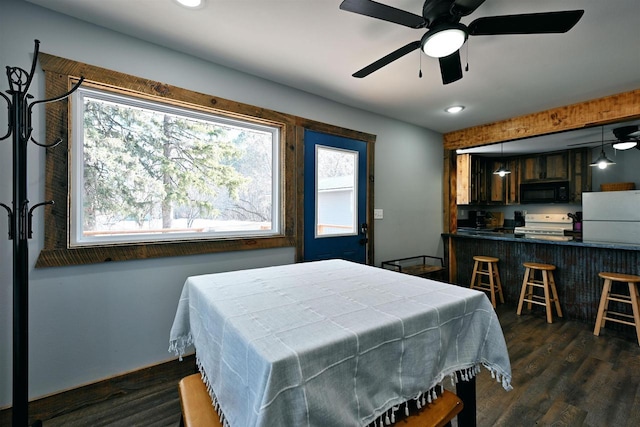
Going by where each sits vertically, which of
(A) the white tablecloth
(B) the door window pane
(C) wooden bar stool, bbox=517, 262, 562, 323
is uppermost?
(B) the door window pane

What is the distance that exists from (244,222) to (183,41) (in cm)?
145

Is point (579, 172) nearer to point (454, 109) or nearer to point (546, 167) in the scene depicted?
point (546, 167)

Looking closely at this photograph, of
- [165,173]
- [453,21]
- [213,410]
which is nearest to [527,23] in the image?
[453,21]

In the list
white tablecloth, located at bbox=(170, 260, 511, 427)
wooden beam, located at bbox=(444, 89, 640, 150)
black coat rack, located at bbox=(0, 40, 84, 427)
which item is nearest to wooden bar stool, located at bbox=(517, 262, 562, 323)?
wooden beam, located at bbox=(444, 89, 640, 150)

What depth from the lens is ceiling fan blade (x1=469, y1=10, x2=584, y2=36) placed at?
53.0 inches

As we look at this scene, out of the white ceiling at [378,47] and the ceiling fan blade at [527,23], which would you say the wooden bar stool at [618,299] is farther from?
the ceiling fan blade at [527,23]

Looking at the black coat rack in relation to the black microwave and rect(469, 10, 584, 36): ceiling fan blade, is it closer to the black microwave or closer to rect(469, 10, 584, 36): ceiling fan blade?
rect(469, 10, 584, 36): ceiling fan blade

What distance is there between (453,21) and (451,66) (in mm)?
380

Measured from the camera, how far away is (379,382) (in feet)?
3.07

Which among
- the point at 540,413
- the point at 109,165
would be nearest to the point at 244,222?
the point at 109,165

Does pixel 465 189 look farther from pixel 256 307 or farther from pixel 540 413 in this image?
pixel 256 307

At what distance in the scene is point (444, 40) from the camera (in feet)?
4.88

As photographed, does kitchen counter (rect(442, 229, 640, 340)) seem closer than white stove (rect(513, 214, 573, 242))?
Yes

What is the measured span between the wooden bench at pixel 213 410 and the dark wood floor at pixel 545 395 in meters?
0.76
